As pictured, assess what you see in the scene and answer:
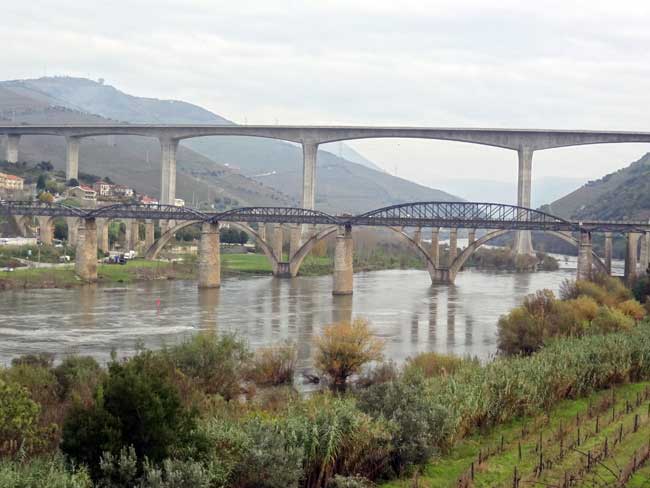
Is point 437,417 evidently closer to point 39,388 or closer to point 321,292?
point 39,388

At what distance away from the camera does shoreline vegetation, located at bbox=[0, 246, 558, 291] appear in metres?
47.3

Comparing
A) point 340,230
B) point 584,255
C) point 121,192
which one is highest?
point 121,192

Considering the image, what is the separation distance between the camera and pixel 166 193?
253 feet

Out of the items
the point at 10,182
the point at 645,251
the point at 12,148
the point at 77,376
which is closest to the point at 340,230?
the point at 645,251

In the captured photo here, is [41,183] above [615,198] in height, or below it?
below

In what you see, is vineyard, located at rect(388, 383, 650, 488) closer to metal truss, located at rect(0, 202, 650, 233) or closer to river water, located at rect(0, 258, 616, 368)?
river water, located at rect(0, 258, 616, 368)

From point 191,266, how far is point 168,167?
1915 centimetres

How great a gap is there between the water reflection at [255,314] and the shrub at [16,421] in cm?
994

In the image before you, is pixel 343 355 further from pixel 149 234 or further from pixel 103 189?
pixel 103 189

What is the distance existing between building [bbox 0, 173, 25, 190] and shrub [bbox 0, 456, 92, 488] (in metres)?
65.0

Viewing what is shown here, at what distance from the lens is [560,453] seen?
14.1m

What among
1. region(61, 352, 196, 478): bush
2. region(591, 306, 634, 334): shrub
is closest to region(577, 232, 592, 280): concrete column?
region(591, 306, 634, 334): shrub

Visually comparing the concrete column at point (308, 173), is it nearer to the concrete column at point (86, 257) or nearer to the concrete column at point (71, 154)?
the concrete column at point (71, 154)

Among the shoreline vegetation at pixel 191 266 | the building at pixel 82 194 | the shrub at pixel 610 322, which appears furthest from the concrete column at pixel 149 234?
the shrub at pixel 610 322
